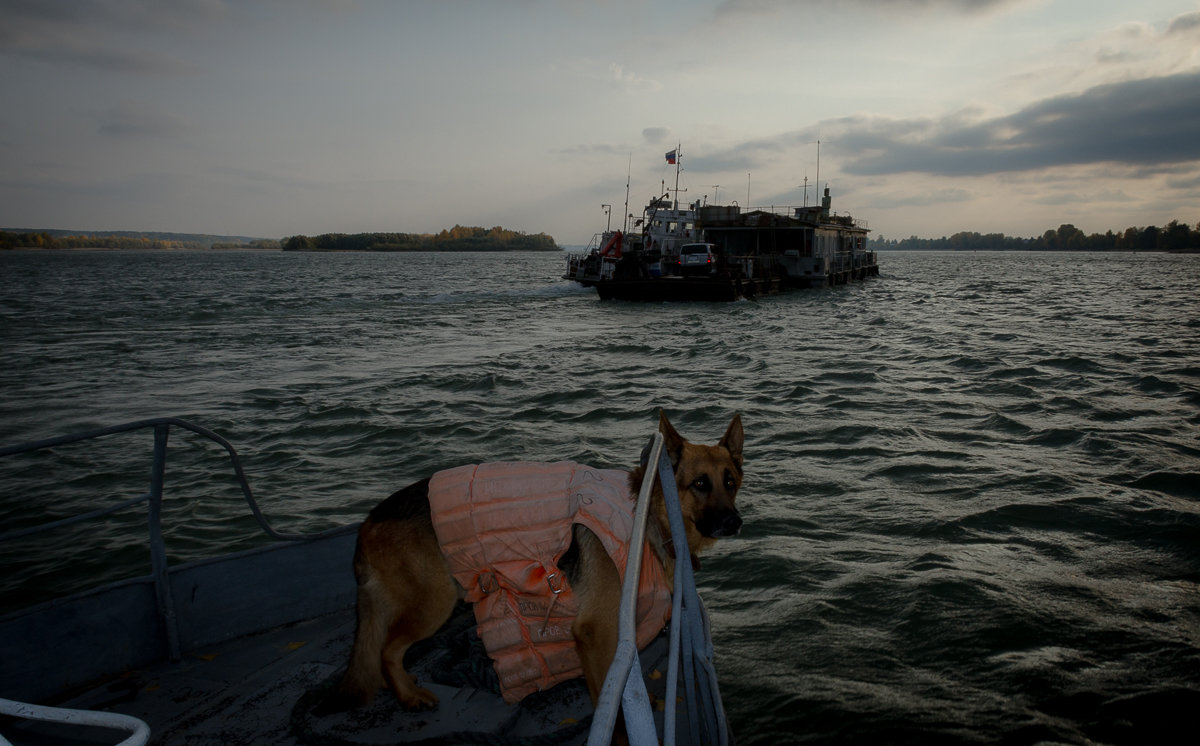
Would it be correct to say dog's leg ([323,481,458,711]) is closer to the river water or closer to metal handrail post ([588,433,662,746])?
metal handrail post ([588,433,662,746])

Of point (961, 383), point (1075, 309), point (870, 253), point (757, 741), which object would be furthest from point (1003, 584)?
point (870, 253)

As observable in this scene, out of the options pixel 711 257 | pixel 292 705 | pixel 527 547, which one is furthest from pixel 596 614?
pixel 711 257

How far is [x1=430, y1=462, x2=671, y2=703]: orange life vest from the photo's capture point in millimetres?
3473

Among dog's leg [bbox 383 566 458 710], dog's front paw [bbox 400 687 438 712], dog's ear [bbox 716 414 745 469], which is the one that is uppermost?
dog's ear [bbox 716 414 745 469]

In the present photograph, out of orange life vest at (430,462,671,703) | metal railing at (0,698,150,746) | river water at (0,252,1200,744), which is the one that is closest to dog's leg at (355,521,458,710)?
orange life vest at (430,462,671,703)

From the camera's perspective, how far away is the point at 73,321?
30.7 m

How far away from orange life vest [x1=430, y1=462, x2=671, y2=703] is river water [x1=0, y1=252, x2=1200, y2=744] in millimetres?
1838

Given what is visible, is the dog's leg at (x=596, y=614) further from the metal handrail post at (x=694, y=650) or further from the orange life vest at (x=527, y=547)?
the metal handrail post at (x=694, y=650)

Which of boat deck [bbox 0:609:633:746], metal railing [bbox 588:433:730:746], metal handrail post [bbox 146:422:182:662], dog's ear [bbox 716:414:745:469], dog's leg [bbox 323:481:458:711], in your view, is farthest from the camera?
dog's ear [bbox 716:414:745:469]

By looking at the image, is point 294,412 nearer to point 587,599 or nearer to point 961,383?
point 587,599

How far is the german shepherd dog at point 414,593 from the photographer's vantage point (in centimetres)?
348

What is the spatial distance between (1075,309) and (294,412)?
123ft

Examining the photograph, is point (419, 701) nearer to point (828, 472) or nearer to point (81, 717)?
point (81, 717)

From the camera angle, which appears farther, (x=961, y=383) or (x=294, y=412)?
(x=961, y=383)
